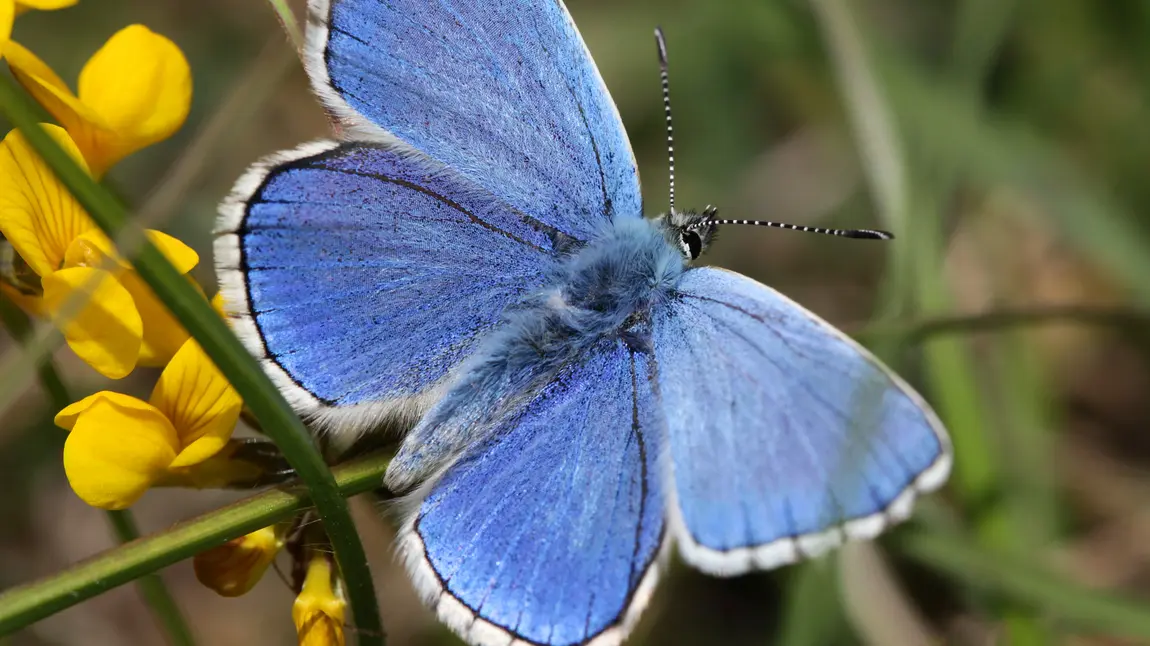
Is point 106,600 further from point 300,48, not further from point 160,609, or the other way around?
point 300,48

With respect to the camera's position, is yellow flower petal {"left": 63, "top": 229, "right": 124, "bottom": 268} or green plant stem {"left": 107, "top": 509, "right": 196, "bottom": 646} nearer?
yellow flower petal {"left": 63, "top": 229, "right": 124, "bottom": 268}

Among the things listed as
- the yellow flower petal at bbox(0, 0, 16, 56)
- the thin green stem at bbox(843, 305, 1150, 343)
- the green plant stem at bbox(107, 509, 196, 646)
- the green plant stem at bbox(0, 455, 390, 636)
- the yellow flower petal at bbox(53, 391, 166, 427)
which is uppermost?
the yellow flower petal at bbox(0, 0, 16, 56)

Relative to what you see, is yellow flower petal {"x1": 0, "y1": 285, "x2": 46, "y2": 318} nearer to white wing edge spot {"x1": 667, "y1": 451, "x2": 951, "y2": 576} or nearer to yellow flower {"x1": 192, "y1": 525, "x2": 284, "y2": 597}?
yellow flower {"x1": 192, "y1": 525, "x2": 284, "y2": 597}

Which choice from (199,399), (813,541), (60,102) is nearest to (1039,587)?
(813,541)

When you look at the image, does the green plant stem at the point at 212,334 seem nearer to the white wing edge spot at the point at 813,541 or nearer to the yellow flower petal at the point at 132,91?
the yellow flower petal at the point at 132,91

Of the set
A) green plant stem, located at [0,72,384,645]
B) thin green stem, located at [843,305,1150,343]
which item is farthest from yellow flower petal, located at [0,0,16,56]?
thin green stem, located at [843,305,1150,343]

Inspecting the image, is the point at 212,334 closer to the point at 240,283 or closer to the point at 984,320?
the point at 240,283

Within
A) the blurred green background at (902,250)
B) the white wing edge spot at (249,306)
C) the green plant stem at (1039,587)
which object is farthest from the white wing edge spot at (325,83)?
the green plant stem at (1039,587)
